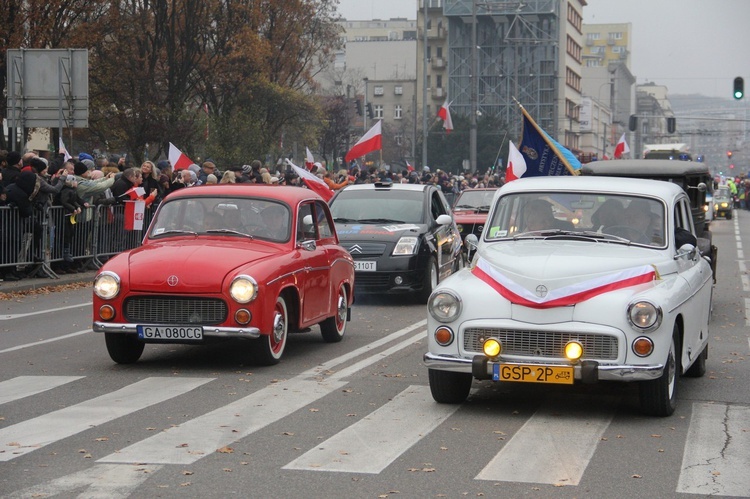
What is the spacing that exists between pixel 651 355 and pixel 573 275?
2.60 feet

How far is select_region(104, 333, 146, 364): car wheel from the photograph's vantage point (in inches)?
434

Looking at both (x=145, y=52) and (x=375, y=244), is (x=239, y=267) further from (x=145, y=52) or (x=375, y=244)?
(x=145, y=52)

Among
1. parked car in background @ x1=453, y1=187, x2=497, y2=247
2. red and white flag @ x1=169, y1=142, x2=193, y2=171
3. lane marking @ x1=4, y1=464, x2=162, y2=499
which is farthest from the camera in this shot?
red and white flag @ x1=169, y1=142, x2=193, y2=171

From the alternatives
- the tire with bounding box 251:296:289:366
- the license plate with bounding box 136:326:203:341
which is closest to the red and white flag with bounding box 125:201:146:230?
the tire with bounding box 251:296:289:366

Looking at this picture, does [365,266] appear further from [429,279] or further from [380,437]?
[380,437]

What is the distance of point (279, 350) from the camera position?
11250mm

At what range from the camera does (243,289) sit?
34.4 ft

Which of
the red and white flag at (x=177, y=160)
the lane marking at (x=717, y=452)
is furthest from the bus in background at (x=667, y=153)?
the lane marking at (x=717, y=452)

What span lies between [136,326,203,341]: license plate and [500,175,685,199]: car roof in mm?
2808

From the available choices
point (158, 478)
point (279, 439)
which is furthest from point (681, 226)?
point (158, 478)

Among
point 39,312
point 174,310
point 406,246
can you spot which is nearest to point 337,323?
point 174,310

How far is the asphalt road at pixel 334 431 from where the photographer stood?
21.9 feet

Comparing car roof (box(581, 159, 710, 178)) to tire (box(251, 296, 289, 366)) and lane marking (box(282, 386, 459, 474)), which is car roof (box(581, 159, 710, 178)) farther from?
lane marking (box(282, 386, 459, 474))

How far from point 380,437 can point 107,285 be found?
3.77 meters
